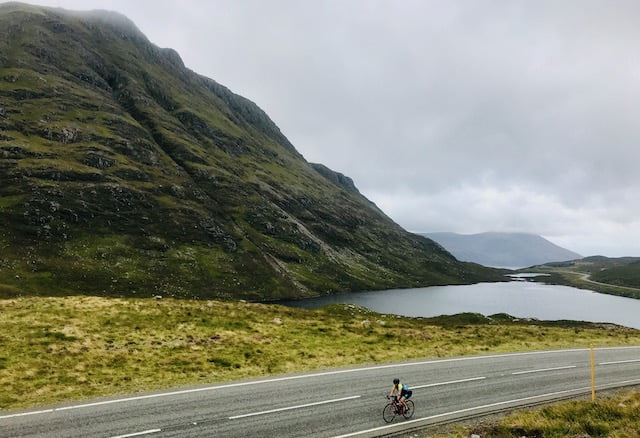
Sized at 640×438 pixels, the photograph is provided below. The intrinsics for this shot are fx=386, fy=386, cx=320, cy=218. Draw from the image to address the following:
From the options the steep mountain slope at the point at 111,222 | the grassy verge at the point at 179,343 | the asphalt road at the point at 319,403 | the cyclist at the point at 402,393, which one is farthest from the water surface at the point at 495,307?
the cyclist at the point at 402,393

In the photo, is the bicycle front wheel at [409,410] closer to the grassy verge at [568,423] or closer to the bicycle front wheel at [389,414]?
the bicycle front wheel at [389,414]

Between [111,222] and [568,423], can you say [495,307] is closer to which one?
[568,423]

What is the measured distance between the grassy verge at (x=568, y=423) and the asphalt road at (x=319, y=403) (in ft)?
6.93

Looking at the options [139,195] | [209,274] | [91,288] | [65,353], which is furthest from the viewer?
[139,195]

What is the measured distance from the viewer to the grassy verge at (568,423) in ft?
A: 56.7

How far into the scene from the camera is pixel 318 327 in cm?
4250

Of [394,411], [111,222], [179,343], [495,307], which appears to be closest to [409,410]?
[394,411]

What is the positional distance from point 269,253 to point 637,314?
485ft

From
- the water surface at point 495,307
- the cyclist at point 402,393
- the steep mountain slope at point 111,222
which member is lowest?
the water surface at point 495,307

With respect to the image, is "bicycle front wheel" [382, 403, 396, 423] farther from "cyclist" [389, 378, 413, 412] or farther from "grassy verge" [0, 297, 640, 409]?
"grassy verge" [0, 297, 640, 409]

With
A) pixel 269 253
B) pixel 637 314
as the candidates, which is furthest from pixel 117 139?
pixel 637 314

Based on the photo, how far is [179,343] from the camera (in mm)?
31953

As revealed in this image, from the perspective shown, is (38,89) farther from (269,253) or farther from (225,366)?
(225,366)

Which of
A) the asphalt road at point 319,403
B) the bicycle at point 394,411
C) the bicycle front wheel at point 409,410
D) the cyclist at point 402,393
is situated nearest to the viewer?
the asphalt road at point 319,403
